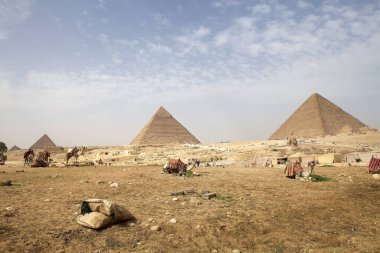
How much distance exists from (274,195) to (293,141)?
31337 mm

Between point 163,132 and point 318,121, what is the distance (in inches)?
1647

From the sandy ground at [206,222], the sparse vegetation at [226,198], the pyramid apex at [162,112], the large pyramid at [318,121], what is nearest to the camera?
the sandy ground at [206,222]

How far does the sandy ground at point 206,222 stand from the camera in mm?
4738

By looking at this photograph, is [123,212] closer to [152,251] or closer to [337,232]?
[152,251]

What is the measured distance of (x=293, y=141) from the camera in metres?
38.1

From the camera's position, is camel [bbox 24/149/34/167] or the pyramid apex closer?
camel [bbox 24/149/34/167]

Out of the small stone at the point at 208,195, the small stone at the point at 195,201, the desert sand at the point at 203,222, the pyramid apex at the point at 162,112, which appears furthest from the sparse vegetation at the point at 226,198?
the pyramid apex at the point at 162,112

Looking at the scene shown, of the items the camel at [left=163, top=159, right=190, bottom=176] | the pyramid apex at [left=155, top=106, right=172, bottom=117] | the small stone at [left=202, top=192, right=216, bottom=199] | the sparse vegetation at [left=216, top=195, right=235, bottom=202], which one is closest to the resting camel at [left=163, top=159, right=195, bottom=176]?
the camel at [left=163, top=159, right=190, bottom=176]

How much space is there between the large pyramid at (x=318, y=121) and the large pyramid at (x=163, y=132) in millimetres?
26165

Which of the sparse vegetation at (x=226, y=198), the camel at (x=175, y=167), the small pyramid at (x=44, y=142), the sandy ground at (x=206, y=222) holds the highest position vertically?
the small pyramid at (x=44, y=142)

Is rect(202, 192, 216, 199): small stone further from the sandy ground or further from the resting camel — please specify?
the resting camel

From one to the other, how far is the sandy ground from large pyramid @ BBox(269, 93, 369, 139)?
2898 inches

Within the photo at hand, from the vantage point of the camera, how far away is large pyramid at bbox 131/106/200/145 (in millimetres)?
93062

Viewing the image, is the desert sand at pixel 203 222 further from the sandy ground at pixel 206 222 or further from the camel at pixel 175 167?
the camel at pixel 175 167
